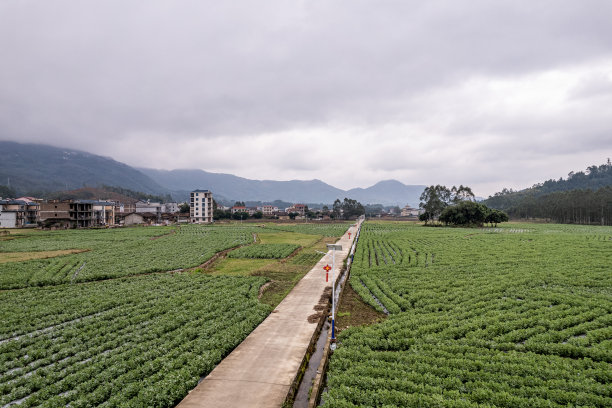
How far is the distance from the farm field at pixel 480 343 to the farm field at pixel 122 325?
5861 mm

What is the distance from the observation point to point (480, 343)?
44.9 ft

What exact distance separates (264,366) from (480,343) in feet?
30.4

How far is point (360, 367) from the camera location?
11977mm

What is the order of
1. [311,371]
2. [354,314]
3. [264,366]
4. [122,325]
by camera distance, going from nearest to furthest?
[264,366]
[311,371]
[122,325]
[354,314]

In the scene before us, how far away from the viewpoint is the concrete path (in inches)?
408

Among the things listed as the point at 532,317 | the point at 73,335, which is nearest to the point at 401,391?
the point at 532,317

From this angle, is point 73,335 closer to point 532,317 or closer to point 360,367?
point 360,367

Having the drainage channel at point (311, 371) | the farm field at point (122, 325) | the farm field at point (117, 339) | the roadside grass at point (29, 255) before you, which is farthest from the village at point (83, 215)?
the drainage channel at point (311, 371)

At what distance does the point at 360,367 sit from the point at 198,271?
74.3ft

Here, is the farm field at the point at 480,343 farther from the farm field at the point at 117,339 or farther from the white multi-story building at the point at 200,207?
the white multi-story building at the point at 200,207

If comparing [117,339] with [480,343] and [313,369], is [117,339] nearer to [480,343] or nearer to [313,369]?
[313,369]

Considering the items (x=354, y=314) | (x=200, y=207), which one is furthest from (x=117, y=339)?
(x=200, y=207)

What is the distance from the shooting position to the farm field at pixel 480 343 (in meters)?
10.2

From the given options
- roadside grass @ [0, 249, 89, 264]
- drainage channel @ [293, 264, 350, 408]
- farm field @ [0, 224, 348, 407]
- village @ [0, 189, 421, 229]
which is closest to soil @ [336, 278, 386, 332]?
drainage channel @ [293, 264, 350, 408]
